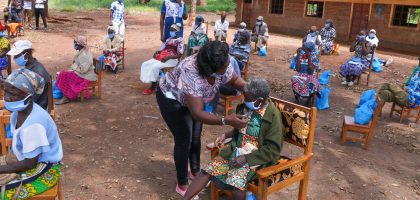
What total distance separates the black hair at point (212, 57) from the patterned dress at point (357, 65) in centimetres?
783

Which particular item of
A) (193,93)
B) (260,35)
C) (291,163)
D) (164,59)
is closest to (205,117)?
(193,93)

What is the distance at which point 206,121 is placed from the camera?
343 centimetres

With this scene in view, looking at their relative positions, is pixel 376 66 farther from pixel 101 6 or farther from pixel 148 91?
pixel 101 6

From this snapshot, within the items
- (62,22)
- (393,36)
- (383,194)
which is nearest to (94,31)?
(62,22)

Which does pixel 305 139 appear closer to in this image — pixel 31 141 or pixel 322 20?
pixel 31 141

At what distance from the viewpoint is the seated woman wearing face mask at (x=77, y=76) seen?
7.73m

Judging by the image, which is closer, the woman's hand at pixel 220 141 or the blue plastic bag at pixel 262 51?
the woman's hand at pixel 220 141

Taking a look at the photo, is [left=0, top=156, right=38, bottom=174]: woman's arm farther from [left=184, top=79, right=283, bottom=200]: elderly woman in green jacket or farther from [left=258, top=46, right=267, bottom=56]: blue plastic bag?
[left=258, top=46, right=267, bottom=56]: blue plastic bag

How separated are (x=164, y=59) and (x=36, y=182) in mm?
5453

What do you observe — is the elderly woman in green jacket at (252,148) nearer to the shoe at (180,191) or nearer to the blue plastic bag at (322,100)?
the shoe at (180,191)

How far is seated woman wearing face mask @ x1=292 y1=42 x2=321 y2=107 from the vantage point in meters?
8.12

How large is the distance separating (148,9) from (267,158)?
94.4 ft

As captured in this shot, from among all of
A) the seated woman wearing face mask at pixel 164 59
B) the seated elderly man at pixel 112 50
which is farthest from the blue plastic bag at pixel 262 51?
the seated woman wearing face mask at pixel 164 59

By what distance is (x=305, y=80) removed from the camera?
820cm
